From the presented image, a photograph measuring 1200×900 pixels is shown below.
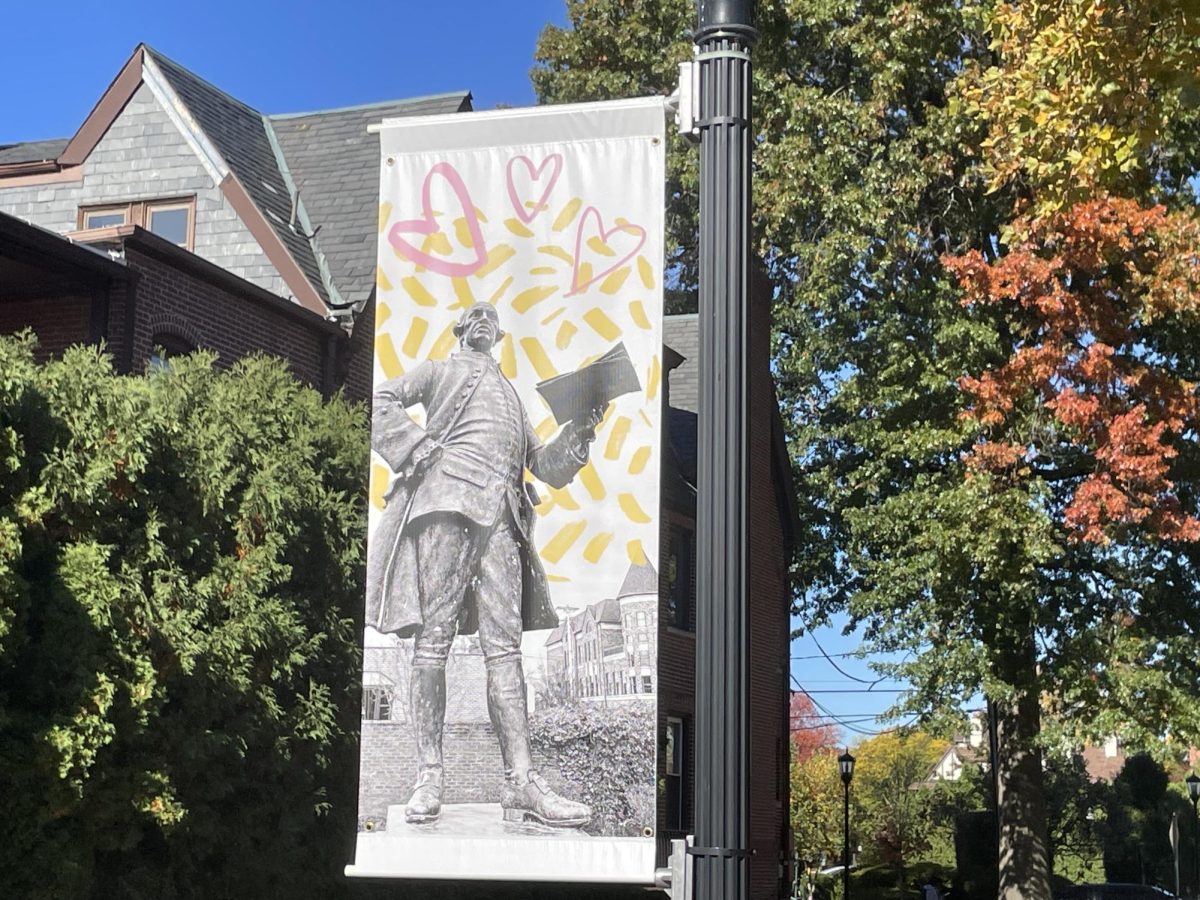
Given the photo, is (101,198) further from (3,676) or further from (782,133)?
(3,676)

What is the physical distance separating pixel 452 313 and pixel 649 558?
148cm

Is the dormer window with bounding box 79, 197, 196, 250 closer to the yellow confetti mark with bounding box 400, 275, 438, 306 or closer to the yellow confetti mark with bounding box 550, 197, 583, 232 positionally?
the yellow confetti mark with bounding box 400, 275, 438, 306

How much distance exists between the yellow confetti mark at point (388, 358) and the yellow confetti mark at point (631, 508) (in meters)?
1.20

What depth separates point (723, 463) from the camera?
16.3 ft

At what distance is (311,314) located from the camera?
19.8 m

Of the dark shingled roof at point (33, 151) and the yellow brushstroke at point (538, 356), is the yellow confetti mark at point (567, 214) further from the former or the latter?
the dark shingled roof at point (33, 151)

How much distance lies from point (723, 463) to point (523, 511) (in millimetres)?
2384

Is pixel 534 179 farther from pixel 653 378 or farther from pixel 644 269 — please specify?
pixel 653 378

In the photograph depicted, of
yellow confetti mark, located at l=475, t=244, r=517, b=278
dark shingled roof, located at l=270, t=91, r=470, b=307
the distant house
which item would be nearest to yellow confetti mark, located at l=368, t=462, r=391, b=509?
yellow confetti mark, located at l=475, t=244, r=517, b=278

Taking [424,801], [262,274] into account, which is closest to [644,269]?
[424,801]

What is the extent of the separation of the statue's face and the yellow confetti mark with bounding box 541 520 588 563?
3.09 ft

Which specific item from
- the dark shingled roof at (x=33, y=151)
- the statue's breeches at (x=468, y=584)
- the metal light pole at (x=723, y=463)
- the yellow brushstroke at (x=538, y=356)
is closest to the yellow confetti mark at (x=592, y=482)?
the statue's breeches at (x=468, y=584)

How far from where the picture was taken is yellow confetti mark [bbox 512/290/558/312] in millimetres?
7324

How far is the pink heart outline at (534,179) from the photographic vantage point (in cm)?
732
